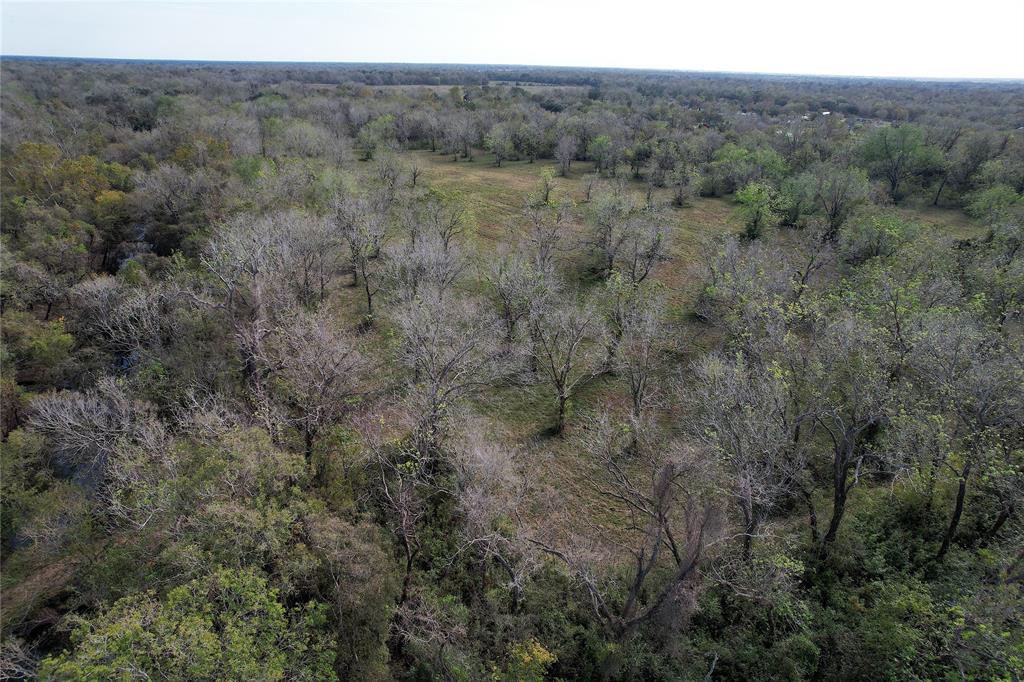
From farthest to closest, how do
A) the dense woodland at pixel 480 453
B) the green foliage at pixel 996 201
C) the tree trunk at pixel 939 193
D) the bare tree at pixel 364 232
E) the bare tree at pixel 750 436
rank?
the tree trunk at pixel 939 193 → the green foliage at pixel 996 201 → the bare tree at pixel 364 232 → the bare tree at pixel 750 436 → the dense woodland at pixel 480 453

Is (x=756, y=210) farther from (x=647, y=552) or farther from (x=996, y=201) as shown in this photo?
(x=647, y=552)

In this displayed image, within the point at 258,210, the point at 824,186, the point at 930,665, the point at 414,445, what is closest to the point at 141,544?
the point at 414,445

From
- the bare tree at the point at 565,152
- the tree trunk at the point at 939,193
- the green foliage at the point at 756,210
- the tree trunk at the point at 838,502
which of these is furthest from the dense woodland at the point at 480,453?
the bare tree at the point at 565,152

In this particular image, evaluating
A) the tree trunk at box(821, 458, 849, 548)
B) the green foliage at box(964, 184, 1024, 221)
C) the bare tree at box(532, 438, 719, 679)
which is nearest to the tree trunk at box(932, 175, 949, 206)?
the green foliage at box(964, 184, 1024, 221)

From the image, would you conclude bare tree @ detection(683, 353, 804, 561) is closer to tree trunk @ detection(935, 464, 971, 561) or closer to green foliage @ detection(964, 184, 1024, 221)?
tree trunk @ detection(935, 464, 971, 561)

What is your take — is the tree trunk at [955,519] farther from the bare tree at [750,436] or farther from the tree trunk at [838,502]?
the bare tree at [750,436]

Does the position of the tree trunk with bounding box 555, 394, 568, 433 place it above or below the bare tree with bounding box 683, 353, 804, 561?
below

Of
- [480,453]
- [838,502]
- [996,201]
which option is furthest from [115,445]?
[996,201]

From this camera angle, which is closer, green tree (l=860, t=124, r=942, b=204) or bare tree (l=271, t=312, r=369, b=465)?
bare tree (l=271, t=312, r=369, b=465)

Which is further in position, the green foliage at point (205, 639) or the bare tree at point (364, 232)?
the bare tree at point (364, 232)
